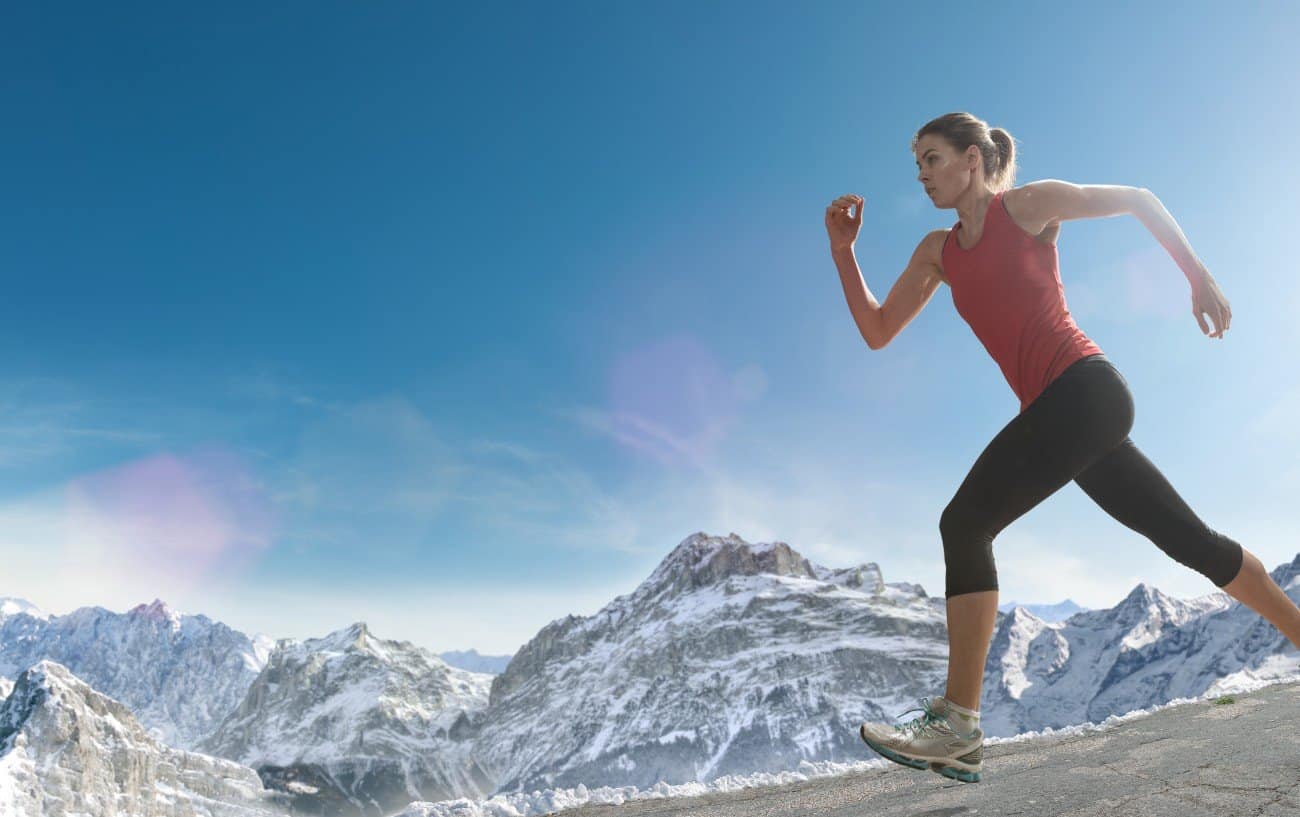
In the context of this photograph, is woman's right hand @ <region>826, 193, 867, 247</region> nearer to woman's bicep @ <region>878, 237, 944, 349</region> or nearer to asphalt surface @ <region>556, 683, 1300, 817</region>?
woman's bicep @ <region>878, 237, 944, 349</region>

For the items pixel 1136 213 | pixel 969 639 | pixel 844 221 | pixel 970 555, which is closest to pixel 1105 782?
pixel 969 639

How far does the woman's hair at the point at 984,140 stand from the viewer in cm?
371

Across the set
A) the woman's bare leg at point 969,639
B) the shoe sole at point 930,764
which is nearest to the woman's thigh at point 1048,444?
the woman's bare leg at point 969,639

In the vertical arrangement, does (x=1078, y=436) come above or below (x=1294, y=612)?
above

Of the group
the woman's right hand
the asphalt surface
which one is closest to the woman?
the woman's right hand

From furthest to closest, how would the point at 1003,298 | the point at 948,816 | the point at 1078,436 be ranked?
the point at 948,816, the point at 1003,298, the point at 1078,436

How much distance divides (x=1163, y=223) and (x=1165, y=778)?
298cm

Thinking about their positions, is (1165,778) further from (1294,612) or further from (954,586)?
(954,586)

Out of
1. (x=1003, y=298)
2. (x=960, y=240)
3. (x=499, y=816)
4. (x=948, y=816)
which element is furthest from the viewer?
(x=499, y=816)

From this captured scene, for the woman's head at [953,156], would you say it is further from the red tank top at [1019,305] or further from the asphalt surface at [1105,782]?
the asphalt surface at [1105,782]

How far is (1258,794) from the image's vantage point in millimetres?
3469

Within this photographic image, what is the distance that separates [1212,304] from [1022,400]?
0.93m

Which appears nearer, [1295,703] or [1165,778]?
[1165,778]

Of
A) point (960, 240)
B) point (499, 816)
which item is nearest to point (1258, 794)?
point (960, 240)
